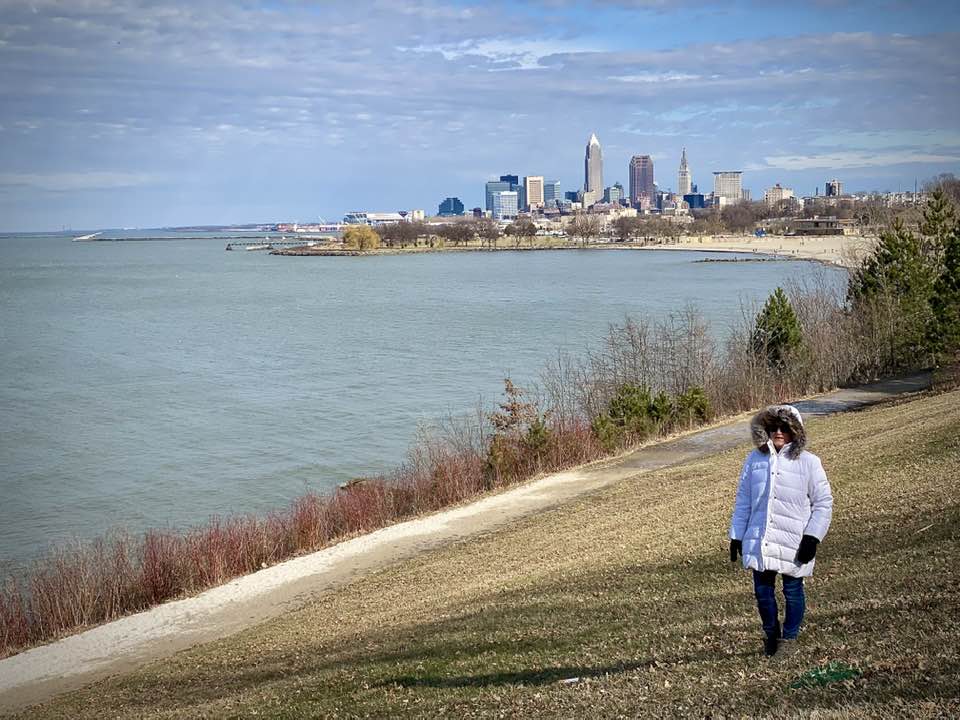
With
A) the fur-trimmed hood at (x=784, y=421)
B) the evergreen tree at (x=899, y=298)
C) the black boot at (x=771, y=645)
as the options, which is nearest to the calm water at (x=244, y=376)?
the evergreen tree at (x=899, y=298)

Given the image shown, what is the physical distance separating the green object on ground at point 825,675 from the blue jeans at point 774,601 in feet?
1.60

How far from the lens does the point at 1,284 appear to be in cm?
13125

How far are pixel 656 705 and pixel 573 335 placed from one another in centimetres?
5374

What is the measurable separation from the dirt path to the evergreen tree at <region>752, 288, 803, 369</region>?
1042cm

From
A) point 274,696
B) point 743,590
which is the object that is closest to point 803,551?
point 743,590

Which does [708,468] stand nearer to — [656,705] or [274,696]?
[274,696]

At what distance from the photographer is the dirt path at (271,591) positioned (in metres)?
16.2

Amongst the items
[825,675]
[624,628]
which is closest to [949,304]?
[624,628]

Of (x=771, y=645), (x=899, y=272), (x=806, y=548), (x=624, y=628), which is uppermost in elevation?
(x=899, y=272)

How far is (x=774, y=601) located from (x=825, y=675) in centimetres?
72

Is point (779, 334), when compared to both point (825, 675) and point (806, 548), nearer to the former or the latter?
point (806, 548)

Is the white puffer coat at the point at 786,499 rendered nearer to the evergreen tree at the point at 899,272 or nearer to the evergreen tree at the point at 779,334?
the evergreen tree at the point at 779,334

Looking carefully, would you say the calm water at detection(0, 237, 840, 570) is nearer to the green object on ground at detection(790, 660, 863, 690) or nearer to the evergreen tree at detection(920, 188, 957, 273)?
the evergreen tree at detection(920, 188, 957, 273)

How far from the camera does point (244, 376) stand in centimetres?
5109
